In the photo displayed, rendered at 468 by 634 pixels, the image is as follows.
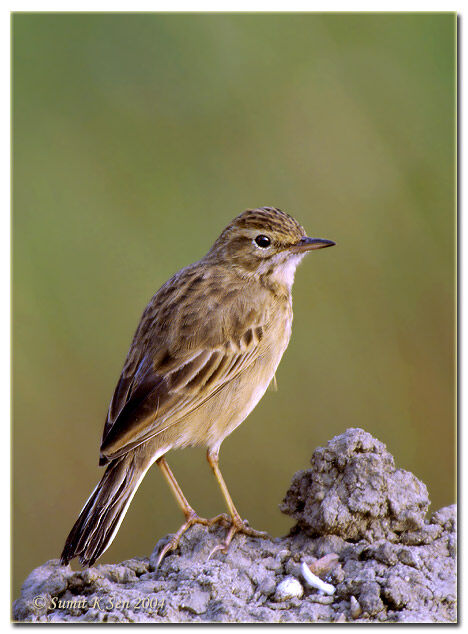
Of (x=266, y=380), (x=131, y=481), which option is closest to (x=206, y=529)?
(x=131, y=481)

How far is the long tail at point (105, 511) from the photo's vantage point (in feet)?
17.3

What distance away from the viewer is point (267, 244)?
6.63 meters

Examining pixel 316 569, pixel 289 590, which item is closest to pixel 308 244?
pixel 316 569

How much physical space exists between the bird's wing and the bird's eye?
0.80 m

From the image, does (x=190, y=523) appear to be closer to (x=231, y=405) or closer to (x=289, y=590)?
(x=231, y=405)

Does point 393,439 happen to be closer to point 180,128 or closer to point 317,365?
point 317,365

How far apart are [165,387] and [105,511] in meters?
0.93

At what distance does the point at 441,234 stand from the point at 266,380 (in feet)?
9.59

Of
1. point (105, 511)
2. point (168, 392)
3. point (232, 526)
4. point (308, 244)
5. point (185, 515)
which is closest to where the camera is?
point (105, 511)

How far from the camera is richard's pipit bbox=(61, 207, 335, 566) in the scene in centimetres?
556

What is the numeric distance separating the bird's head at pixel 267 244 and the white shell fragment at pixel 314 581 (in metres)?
2.36

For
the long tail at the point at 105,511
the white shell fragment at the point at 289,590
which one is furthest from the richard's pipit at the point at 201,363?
the white shell fragment at the point at 289,590

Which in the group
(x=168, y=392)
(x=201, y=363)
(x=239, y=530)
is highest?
(x=201, y=363)

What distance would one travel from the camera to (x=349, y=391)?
9.05 m
